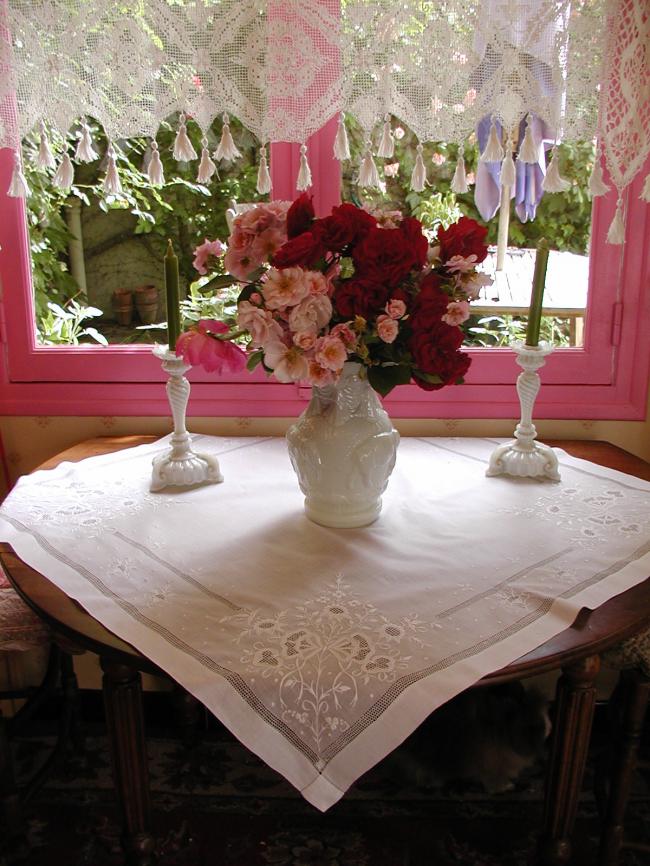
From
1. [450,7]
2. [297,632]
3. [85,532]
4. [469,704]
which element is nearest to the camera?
[297,632]

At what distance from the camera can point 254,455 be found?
5.84 ft

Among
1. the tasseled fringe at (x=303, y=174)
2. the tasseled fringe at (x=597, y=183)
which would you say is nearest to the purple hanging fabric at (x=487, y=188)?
the tasseled fringe at (x=597, y=183)

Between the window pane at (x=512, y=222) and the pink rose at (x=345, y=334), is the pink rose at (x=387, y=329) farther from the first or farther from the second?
the window pane at (x=512, y=222)

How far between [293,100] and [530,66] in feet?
1.55

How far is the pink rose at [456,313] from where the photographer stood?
1.21 meters

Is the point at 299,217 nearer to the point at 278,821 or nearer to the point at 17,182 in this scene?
the point at 17,182

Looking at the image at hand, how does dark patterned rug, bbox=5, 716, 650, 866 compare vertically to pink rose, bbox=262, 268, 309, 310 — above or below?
below

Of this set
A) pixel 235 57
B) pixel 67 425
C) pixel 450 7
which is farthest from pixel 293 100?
pixel 67 425

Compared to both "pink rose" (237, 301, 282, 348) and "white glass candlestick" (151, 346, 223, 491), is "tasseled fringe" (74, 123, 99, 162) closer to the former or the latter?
"white glass candlestick" (151, 346, 223, 491)

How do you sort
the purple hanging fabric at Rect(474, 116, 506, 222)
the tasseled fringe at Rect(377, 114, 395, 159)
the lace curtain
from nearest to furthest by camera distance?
the lace curtain → the tasseled fringe at Rect(377, 114, 395, 159) → the purple hanging fabric at Rect(474, 116, 506, 222)

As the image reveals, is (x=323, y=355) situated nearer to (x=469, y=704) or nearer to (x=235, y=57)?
(x=235, y=57)

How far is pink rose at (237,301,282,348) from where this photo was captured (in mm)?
1195

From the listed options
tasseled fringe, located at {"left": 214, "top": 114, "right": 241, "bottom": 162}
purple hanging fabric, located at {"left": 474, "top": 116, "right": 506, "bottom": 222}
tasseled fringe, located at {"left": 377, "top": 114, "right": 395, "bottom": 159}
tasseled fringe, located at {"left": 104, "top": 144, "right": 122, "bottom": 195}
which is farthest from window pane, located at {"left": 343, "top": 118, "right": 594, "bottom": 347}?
tasseled fringe, located at {"left": 104, "top": 144, "right": 122, "bottom": 195}

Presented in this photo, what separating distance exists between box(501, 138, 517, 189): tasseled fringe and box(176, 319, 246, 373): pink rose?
743mm
